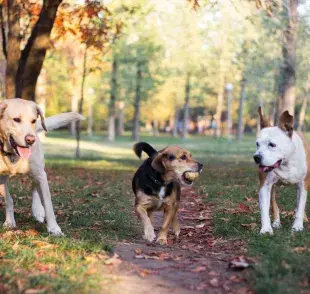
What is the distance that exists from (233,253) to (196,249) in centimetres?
67

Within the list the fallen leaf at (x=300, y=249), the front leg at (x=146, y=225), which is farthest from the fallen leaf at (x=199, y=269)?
the front leg at (x=146, y=225)

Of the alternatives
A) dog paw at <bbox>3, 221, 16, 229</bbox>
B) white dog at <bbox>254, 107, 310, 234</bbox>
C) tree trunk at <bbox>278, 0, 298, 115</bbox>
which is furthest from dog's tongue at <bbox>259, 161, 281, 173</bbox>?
tree trunk at <bbox>278, 0, 298, 115</bbox>

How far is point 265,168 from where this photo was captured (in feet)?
22.3

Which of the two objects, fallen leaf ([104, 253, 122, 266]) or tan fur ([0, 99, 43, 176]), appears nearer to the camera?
fallen leaf ([104, 253, 122, 266])

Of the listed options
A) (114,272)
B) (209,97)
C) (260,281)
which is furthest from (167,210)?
(209,97)

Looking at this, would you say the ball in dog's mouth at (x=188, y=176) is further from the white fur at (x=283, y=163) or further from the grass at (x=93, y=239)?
the white fur at (x=283, y=163)

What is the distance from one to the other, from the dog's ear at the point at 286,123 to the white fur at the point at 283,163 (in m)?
0.04

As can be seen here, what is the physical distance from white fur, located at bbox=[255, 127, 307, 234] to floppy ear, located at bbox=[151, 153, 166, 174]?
1.28 meters

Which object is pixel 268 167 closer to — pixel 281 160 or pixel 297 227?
pixel 281 160

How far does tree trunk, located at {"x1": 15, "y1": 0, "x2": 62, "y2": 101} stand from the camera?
14086 mm

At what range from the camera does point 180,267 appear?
5.41 metres

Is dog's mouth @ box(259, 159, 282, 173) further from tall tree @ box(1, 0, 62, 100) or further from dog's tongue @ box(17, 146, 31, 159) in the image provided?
tall tree @ box(1, 0, 62, 100)

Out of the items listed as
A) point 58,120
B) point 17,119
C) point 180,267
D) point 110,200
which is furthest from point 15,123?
point 110,200

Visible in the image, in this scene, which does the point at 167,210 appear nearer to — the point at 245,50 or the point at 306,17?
the point at 306,17
